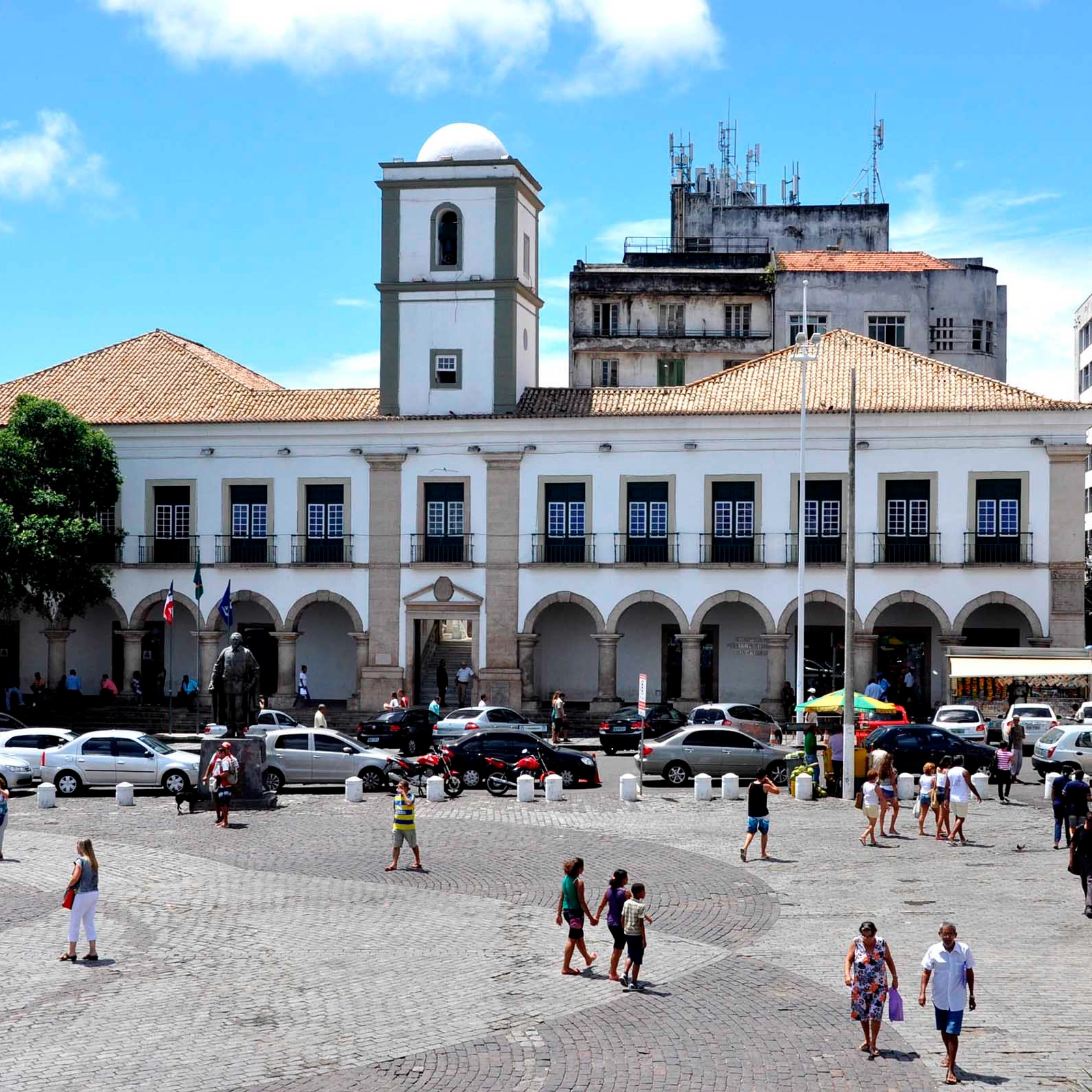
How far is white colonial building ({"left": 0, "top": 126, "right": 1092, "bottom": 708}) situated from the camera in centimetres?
4541

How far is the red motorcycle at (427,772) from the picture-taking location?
31938mm

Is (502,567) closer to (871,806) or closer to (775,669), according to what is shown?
(775,669)

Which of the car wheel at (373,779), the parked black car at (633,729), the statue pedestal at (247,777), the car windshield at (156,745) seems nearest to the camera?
the statue pedestal at (247,777)

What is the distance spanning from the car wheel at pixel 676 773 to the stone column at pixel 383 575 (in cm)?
1565

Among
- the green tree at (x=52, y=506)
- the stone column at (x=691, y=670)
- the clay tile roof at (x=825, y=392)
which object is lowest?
the stone column at (x=691, y=670)

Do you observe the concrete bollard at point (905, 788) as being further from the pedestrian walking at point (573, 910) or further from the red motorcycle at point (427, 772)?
the pedestrian walking at point (573, 910)

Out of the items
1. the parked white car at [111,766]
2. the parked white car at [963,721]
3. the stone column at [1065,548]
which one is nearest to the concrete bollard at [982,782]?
the parked white car at [963,721]

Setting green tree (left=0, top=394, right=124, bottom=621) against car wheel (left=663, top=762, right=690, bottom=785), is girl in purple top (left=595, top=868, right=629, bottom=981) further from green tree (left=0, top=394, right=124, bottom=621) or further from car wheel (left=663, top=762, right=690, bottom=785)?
green tree (left=0, top=394, right=124, bottom=621)

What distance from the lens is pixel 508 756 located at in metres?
32.8

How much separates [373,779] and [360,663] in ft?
51.0

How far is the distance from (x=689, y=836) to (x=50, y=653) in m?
28.4

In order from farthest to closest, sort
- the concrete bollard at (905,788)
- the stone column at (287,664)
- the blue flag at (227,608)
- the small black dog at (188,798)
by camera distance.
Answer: the stone column at (287,664)
the blue flag at (227,608)
the concrete bollard at (905,788)
the small black dog at (188,798)

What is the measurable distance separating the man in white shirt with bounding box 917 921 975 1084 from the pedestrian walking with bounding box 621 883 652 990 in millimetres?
3526

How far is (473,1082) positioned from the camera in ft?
43.4
